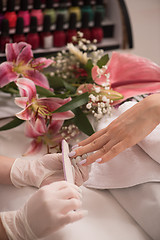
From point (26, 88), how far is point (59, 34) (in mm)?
522

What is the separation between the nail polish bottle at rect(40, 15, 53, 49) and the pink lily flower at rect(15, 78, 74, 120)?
0.46 metres

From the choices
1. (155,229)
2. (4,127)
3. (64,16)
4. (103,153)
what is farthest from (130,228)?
(64,16)

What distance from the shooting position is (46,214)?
1.86 feet

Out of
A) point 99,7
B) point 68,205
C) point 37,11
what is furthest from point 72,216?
point 99,7

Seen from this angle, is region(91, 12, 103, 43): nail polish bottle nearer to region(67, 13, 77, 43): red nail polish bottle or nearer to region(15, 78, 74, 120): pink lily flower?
Result: region(67, 13, 77, 43): red nail polish bottle

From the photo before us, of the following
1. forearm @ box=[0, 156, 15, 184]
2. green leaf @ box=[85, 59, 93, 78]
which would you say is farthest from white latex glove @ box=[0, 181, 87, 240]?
green leaf @ box=[85, 59, 93, 78]

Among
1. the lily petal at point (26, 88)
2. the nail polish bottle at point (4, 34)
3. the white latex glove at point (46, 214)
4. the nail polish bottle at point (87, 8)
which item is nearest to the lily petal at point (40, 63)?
the lily petal at point (26, 88)

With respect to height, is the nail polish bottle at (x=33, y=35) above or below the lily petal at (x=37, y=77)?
above

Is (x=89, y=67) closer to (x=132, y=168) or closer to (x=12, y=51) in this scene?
(x=12, y=51)

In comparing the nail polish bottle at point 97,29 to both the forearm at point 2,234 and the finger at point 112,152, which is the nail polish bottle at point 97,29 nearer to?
the finger at point 112,152

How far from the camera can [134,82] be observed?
94 centimetres

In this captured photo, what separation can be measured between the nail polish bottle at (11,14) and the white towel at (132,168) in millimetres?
683

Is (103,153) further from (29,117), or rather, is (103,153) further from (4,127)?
(4,127)

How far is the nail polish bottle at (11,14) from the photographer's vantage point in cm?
115
